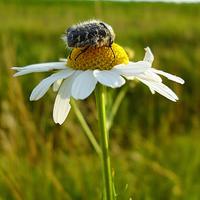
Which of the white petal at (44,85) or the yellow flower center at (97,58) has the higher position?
the yellow flower center at (97,58)

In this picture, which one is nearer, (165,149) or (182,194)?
(182,194)

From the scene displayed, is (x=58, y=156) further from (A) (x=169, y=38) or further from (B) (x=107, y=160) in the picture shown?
(A) (x=169, y=38)

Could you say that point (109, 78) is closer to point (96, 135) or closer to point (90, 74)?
point (90, 74)

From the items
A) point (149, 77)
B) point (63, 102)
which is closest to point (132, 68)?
point (149, 77)

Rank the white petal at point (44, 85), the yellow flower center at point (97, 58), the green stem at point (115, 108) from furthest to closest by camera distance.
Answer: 1. the green stem at point (115, 108)
2. the yellow flower center at point (97, 58)
3. the white petal at point (44, 85)

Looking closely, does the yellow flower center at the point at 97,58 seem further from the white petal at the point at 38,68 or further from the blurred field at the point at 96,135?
the blurred field at the point at 96,135

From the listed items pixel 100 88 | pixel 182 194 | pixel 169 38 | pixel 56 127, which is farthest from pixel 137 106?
pixel 100 88

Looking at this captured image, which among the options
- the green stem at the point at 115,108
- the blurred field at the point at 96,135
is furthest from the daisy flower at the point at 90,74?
the green stem at the point at 115,108
